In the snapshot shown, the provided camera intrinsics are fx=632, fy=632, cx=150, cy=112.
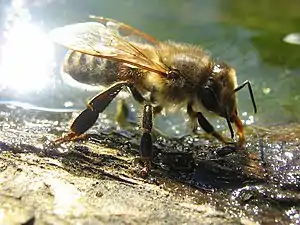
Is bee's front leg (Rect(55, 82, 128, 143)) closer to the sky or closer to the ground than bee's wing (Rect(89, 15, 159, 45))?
closer to the ground

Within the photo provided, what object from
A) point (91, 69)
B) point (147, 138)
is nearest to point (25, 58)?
point (91, 69)

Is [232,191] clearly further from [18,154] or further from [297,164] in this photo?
[18,154]

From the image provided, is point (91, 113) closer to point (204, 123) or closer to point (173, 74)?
point (173, 74)

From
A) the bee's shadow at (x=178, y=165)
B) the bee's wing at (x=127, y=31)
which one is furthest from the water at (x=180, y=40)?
the bee's shadow at (x=178, y=165)

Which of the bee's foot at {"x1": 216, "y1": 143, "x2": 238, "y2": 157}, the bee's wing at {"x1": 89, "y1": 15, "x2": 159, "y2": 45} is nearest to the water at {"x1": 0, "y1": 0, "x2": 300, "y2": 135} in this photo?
the bee's wing at {"x1": 89, "y1": 15, "x2": 159, "y2": 45}

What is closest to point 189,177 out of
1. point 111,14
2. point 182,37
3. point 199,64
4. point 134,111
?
point 199,64

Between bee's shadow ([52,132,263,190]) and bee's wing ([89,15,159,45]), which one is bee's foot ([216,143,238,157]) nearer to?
bee's shadow ([52,132,263,190])
